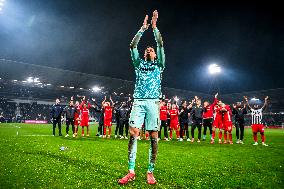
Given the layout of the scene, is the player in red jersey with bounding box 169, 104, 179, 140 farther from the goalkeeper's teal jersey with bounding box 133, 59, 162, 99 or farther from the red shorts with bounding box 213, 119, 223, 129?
the goalkeeper's teal jersey with bounding box 133, 59, 162, 99

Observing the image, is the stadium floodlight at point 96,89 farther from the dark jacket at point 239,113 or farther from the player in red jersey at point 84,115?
the dark jacket at point 239,113

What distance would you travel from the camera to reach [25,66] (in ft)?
132

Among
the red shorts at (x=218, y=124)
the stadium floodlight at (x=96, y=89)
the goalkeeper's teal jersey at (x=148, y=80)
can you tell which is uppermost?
the stadium floodlight at (x=96, y=89)

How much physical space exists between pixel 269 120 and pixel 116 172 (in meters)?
54.8

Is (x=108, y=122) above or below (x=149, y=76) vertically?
below

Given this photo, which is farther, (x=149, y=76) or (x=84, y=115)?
(x=84, y=115)

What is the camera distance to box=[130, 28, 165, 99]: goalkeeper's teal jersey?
5051 millimetres

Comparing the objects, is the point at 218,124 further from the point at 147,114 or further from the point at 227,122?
the point at 147,114

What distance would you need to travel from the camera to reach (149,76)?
16.8ft

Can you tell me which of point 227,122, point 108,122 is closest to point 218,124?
point 227,122

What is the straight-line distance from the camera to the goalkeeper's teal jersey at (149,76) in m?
5.05

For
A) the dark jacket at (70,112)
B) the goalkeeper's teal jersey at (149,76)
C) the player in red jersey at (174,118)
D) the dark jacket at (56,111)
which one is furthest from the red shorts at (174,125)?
the goalkeeper's teal jersey at (149,76)

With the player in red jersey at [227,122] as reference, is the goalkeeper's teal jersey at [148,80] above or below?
above

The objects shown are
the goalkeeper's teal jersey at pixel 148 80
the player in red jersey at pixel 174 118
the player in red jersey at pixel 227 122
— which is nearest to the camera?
the goalkeeper's teal jersey at pixel 148 80
